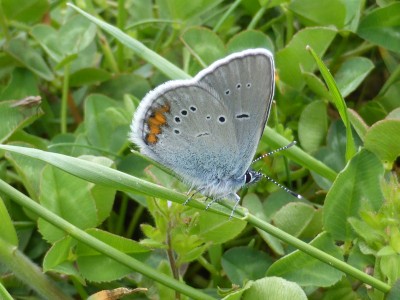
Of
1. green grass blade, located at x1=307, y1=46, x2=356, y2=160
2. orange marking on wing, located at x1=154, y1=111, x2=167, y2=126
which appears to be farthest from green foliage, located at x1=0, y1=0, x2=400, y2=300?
orange marking on wing, located at x1=154, y1=111, x2=167, y2=126

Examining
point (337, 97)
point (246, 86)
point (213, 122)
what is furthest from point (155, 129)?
point (337, 97)

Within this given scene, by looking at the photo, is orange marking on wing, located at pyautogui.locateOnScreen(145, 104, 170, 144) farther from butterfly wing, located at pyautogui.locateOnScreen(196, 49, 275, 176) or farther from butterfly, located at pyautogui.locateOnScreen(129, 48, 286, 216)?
butterfly wing, located at pyautogui.locateOnScreen(196, 49, 275, 176)

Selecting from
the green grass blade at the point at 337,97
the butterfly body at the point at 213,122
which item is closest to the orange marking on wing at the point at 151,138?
the butterfly body at the point at 213,122

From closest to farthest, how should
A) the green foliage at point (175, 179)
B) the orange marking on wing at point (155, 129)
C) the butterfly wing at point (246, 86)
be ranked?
the green foliage at point (175, 179)
the butterfly wing at point (246, 86)
the orange marking on wing at point (155, 129)

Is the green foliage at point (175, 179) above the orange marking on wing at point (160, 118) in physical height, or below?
below

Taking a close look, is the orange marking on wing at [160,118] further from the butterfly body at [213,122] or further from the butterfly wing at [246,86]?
the butterfly wing at [246,86]

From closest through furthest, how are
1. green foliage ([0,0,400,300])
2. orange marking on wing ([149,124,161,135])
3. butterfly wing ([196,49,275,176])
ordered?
green foliage ([0,0,400,300]) → butterfly wing ([196,49,275,176]) → orange marking on wing ([149,124,161,135])

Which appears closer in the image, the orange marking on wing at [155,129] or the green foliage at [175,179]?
the green foliage at [175,179]
